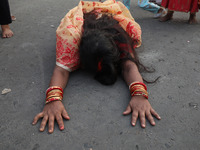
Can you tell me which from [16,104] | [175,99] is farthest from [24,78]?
[175,99]

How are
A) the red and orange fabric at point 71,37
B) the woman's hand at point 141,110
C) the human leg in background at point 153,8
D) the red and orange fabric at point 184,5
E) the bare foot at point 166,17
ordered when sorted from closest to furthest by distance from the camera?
the woman's hand at point 141,110
the red and orange fabric at point 71,37
the red and orange fabric at point 184,5
the bare foot at point 166,17
the human leg in background at point 153,8

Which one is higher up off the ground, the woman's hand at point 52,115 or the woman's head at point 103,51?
the woman's head at point 103,51

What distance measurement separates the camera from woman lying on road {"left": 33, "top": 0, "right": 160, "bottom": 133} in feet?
4.48

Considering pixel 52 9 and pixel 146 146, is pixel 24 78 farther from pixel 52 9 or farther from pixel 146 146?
pixel 52 9

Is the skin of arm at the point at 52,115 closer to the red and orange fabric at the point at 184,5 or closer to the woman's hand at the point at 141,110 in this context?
the woman's hand at the point at 141,110

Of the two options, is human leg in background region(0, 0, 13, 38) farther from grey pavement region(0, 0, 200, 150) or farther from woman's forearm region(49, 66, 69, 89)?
woman's forearm region(49, 66, 69, 89)

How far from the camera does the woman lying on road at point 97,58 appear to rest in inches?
53.8

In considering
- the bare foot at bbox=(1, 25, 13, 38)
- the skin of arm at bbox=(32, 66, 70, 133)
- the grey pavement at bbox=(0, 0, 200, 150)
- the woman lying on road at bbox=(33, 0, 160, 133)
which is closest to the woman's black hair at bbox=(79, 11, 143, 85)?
the woman lying on road at bbox=(33, 0, 160, 133)

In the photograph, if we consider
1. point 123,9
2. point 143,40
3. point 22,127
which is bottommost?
point 22,127

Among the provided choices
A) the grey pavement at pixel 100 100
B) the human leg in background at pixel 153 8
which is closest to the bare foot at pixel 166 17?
the human leg in background at pixel 153 8

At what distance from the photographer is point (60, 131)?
4.17 feet

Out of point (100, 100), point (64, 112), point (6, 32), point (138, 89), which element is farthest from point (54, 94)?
point (6, 32)

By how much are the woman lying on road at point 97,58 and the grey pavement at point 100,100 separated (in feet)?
0.27

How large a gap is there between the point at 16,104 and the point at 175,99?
4.32ft
